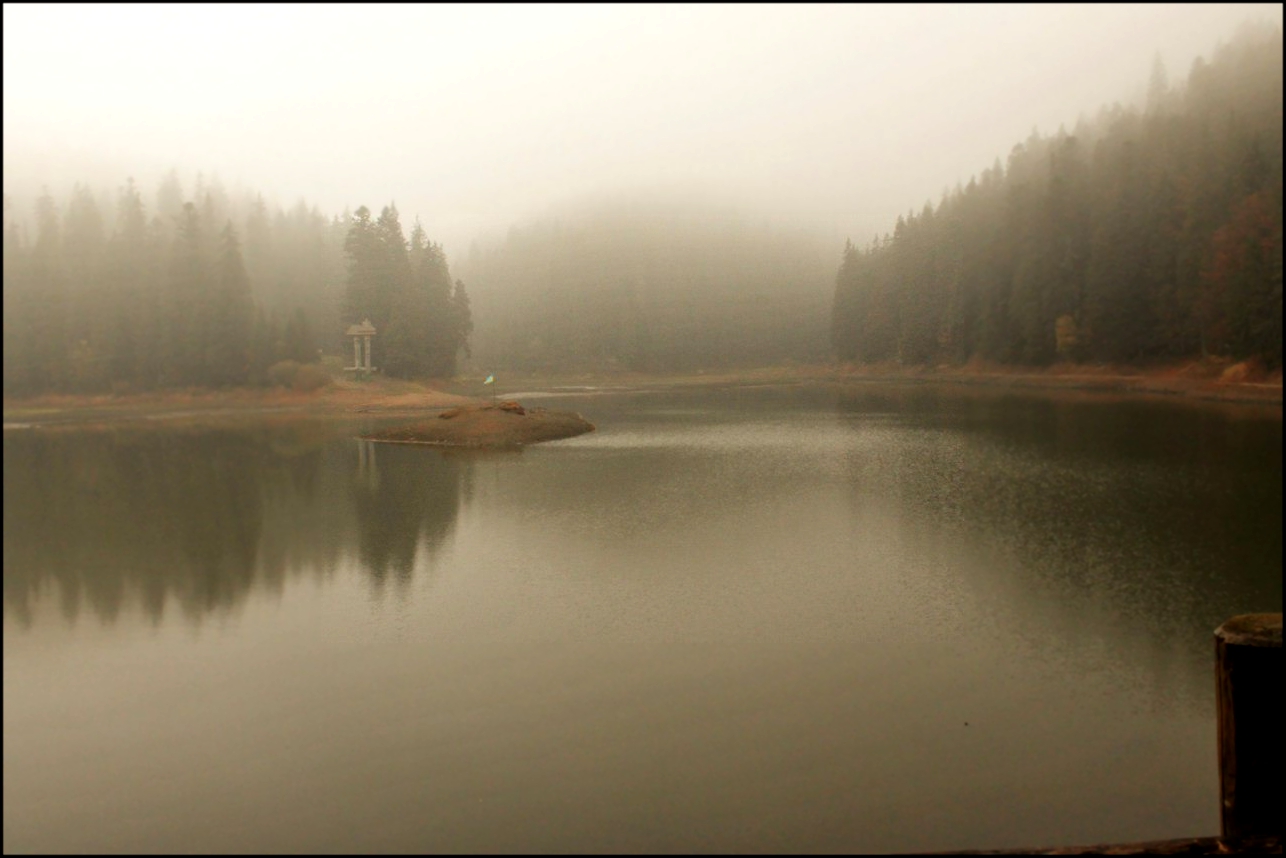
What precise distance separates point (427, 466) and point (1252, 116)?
95423 mm

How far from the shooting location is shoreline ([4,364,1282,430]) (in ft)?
139

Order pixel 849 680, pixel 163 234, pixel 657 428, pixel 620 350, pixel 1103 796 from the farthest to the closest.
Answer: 1. pixel 620 350
2. pixel 163 234
3. pixel 657 428
4. pixel 849 680
5. pixel 1103 796

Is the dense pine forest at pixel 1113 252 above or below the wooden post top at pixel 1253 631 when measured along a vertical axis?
above

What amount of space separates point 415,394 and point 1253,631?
71429 mm

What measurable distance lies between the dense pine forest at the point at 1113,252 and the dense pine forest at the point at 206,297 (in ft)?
209

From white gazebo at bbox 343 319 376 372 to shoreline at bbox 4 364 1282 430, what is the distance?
2.51m

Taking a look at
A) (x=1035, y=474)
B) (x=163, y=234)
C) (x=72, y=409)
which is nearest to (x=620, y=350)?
(x=163, y=234)

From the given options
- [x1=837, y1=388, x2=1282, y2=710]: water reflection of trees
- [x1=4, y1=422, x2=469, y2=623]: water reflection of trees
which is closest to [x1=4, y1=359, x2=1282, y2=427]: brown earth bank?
[x1=4, y1=422, x2=469, y2=623]: water reflection of trees

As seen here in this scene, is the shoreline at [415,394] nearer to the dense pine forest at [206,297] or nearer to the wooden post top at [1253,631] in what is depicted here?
the dense pine forest at [206,297]

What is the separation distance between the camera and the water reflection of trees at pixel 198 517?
642 inches

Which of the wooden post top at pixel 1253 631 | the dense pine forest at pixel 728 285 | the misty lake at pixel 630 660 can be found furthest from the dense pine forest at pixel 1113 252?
the wooden post top at pixel 1253 631

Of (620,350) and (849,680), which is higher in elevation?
(620,350)

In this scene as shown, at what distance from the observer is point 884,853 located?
289 inches

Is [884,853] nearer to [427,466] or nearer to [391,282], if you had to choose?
[427,466]
